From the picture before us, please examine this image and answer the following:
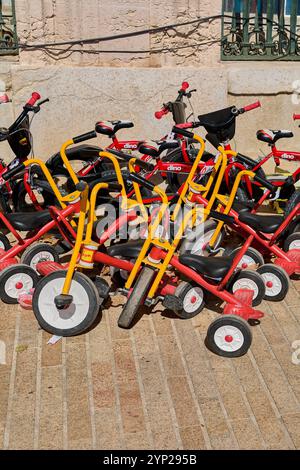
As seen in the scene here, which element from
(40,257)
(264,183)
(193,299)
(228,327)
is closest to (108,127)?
(40,257)

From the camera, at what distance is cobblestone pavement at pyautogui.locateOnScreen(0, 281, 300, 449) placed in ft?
9.56

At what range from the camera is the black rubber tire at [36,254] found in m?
4.24

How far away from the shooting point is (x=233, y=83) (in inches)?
254

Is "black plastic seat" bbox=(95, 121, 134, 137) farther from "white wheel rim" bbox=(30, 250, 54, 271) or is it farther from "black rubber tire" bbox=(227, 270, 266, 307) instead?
"black rubber tire" bbox=(227, 270, 266, 307)

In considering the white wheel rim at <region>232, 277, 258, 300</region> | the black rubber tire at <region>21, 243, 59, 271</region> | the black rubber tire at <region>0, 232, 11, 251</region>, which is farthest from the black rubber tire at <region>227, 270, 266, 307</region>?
the black rubber tire at <region>0, 232, 11, 251</region>

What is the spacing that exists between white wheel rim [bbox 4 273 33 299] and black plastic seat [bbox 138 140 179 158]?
160 cm

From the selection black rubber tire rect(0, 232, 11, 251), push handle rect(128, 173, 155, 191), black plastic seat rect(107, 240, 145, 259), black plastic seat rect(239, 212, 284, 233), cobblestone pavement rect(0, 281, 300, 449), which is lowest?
cobblestone pavement rect(0, 281, 300, 449)

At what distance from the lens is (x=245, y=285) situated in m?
3.94

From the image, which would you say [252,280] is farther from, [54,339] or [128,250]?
[54,339]

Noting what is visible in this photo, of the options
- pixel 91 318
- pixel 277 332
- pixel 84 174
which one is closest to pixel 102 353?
pixel 91 318

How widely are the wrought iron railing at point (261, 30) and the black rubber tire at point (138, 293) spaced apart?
12.3 ft

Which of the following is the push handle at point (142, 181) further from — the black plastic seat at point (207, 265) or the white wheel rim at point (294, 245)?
the white wheel rim at point (294, 245)

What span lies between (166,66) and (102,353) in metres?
3.80
